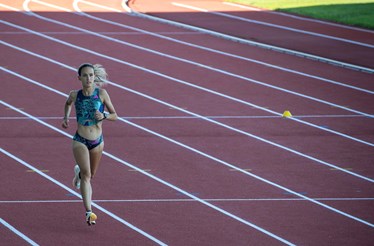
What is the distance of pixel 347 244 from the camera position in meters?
9.62

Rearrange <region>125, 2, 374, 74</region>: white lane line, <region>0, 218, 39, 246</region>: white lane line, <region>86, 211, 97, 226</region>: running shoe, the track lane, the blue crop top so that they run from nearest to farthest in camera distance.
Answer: <region>0, 218, 39, 246</region>: white lane line, <region>86, 211, 97, 226</region>: running shoe, the blue crop top, <region>125, 2, 374, 74</region>: white lane line, the track lane

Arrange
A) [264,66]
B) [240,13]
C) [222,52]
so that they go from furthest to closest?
1. [240,13]
2. [222,52]
3. [264,66]

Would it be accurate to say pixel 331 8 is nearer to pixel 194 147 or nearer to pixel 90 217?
pixel 194 147

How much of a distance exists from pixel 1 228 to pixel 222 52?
1303 cm

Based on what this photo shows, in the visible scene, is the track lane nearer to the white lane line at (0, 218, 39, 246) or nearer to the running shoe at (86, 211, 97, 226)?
the running shoe at (86, 211, 97, 226)

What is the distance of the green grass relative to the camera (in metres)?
27.8

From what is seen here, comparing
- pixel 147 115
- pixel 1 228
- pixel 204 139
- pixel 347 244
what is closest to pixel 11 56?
pixel 147 115

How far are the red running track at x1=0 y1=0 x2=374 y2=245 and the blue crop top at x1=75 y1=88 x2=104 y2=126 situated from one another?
3.50 ft

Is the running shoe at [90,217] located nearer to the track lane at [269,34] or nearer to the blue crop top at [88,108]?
the blue crop top at [88,108]

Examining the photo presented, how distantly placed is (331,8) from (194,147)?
57.6 feet

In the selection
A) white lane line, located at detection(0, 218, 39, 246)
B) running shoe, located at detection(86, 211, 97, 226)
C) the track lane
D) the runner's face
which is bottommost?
the track lane

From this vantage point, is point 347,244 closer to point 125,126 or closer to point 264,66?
point 125,126

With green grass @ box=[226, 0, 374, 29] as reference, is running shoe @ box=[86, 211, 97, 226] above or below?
above

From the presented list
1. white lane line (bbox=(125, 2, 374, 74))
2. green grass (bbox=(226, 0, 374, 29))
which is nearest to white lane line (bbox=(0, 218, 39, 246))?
white lane line (bbox=(125, 2, 374, 74))
